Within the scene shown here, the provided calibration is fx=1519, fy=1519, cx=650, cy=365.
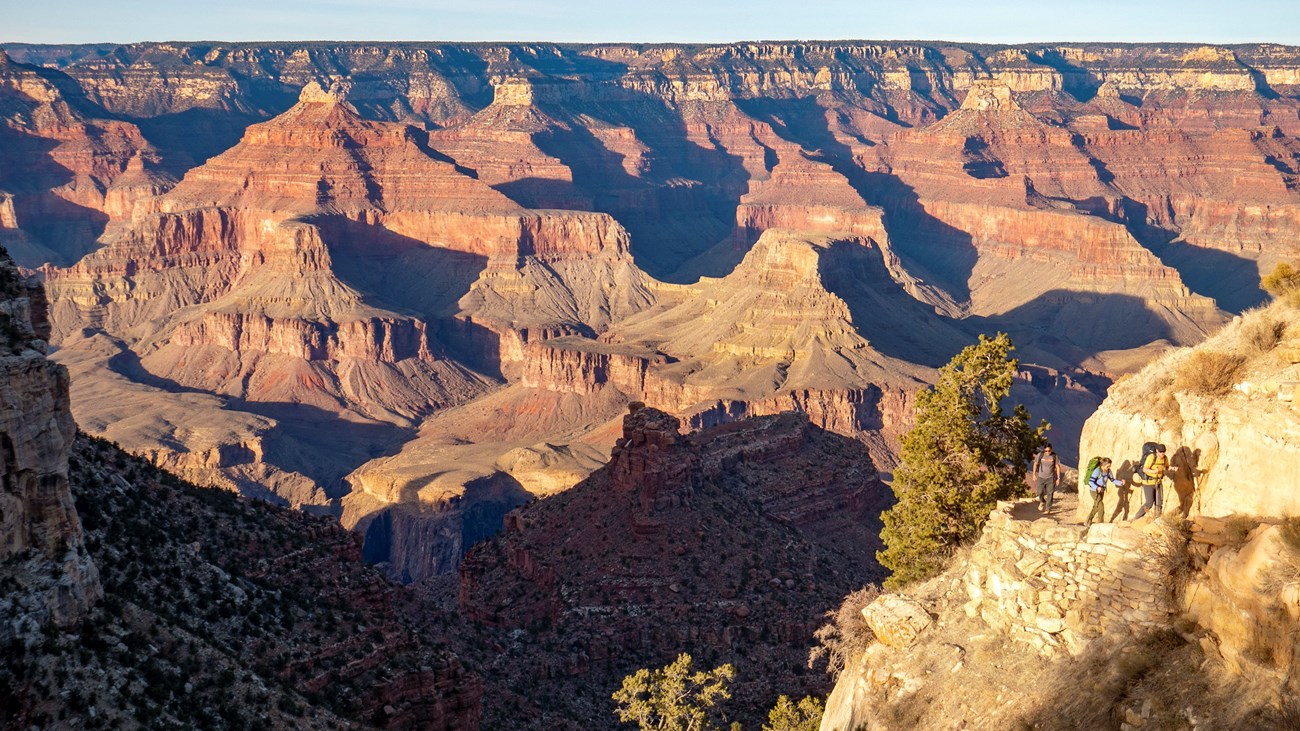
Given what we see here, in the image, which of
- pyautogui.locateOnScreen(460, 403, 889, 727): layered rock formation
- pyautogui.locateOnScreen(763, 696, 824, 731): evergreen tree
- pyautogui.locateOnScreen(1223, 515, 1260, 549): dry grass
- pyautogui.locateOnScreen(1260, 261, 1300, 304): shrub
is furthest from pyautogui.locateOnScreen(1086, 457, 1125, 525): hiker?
pyautogui.locateOnScreen(460, 403, 889, 727): layered rock formation

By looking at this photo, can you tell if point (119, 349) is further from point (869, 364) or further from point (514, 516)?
point (514, 516)

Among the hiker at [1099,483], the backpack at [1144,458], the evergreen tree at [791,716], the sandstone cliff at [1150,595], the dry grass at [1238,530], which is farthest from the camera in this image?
the evergreen tree at [791,716]

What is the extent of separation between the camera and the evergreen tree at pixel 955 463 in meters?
35.8

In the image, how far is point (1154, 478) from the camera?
86.9 feet

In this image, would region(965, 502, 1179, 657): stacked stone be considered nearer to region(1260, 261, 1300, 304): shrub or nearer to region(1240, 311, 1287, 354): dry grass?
region(1240, 311, 1287, 354): dry grass

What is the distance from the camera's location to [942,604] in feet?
97.7

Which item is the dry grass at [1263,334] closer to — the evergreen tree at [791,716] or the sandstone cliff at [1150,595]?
the sandstone cliff at [1150,595]

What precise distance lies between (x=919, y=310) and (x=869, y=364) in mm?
30976

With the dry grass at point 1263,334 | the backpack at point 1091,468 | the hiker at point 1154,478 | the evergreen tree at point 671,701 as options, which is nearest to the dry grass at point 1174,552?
the hiker at point 1154,478

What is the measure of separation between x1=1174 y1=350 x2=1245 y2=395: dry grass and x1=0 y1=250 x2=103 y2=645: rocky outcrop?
2101 centimetres

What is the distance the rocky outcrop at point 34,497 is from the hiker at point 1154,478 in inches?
785

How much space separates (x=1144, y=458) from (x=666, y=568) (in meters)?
29.5

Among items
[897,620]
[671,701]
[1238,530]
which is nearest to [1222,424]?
[1238,530]

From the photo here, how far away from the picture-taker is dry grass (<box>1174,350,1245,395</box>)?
2716 cm
